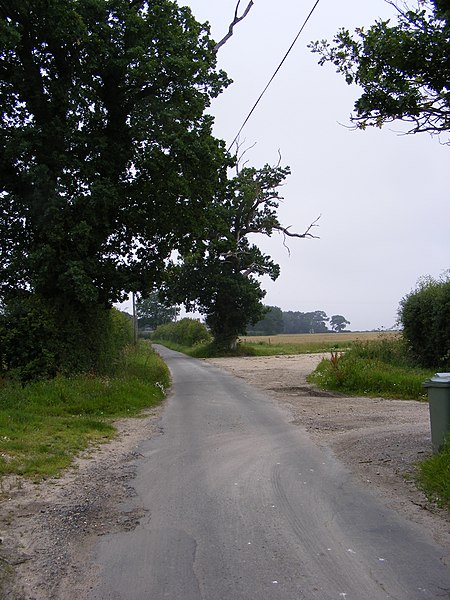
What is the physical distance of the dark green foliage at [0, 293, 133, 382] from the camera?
14.3 meters

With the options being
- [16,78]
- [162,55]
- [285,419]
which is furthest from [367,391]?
[16,78]

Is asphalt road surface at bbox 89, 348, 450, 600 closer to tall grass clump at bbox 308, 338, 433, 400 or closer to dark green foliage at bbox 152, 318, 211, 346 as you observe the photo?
tall grass clump at bbox 308, 338, 433, 400

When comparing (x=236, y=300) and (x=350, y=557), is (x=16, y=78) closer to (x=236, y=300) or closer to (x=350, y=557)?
(x=350, y=557)

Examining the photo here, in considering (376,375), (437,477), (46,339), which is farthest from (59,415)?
(376,375)

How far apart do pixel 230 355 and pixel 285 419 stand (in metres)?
34.8

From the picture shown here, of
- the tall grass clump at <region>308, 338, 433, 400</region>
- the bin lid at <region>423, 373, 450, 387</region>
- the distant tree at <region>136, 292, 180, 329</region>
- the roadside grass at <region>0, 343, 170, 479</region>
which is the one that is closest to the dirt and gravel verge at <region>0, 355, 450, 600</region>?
the roadside grass at <region>0, 343, 170, 479</region>

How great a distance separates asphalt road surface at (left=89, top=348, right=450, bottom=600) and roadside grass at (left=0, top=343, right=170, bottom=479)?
1381 mm

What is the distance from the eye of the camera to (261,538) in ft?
16.2

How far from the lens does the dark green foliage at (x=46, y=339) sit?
564 inches

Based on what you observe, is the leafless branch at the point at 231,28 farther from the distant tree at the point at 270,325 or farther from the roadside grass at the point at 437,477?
the distant tree at the point at 270,325

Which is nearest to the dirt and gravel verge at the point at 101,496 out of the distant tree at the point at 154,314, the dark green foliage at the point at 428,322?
the dark green foliage at the point at 428,322

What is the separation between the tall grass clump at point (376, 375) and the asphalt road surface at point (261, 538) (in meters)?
7.73

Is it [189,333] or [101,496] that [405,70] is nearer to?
[101,496]

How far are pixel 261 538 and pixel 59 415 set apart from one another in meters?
7.73
